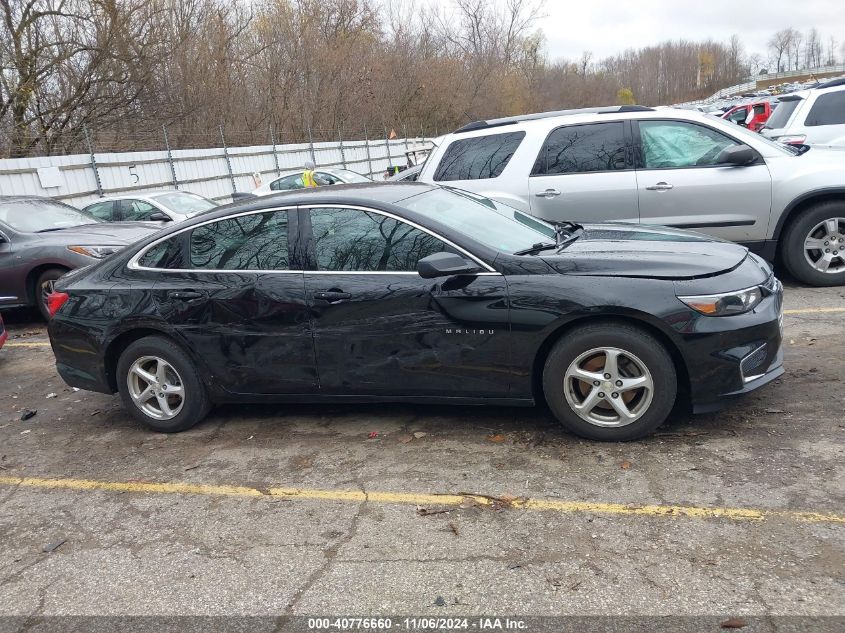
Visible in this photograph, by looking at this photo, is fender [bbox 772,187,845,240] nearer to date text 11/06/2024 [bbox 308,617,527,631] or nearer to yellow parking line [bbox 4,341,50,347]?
date text 11/06/2024 [bbox 308,617,527,631]

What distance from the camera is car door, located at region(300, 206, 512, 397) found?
13.6 feet

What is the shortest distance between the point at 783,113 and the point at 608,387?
1044 cm

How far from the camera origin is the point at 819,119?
10.5m

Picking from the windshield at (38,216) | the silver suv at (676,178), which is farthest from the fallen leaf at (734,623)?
the windshield at (38,216)

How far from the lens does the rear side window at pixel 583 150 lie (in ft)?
23.7

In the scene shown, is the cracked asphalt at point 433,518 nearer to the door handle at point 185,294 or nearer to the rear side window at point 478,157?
the door handle at point 185,294

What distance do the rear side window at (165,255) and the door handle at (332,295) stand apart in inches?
43.5

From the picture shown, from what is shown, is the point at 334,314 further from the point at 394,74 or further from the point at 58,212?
the point at 394,74

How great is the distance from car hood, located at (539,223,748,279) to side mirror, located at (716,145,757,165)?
2493mm

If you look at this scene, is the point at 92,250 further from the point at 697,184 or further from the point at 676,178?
the point at 697,184

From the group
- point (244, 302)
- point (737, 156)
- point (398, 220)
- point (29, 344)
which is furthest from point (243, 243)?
point (737, 156)

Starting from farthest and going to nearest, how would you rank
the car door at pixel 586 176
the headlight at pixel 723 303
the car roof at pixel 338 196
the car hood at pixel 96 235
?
the car hood at pixel 96 235 < the car door at pixel 586 176 < the car roof at pixel 338 196 < the headlight at pixel 723 303

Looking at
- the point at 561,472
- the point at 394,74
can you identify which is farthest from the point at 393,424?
the point at 394,74

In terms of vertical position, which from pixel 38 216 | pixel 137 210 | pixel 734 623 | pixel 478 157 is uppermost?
pixel 478 157
